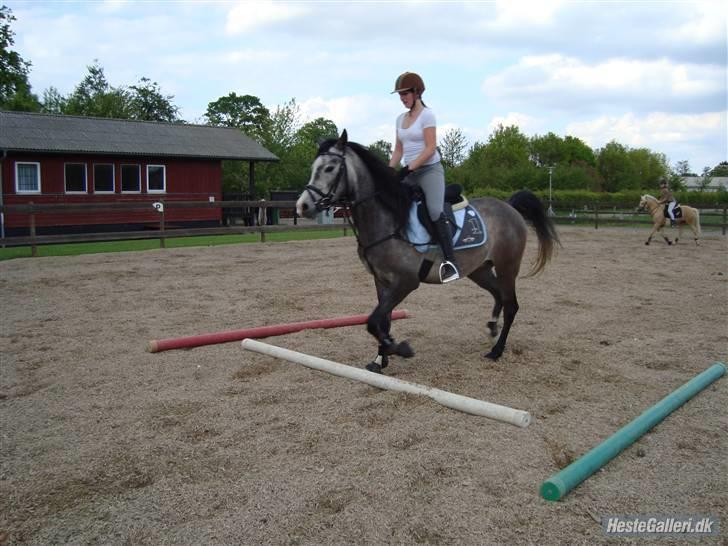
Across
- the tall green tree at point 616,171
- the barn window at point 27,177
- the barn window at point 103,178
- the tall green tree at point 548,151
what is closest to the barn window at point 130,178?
the barn window at point 103,178

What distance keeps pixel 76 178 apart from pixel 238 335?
2272 cm

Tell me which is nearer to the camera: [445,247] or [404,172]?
[404,172]

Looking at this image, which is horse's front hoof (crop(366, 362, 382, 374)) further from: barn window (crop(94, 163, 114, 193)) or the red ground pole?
barn window (crop(94, 163, 114, 193))

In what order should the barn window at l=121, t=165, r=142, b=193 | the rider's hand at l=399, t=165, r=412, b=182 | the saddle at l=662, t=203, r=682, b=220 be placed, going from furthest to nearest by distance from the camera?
the barn window at l=121, t=165, r=142, b=193
the saddle at l=662, t=203, r=682, b=220
the rider's hand at l=399, t=165, r=412, b=182

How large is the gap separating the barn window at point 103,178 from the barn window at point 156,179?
1.68m

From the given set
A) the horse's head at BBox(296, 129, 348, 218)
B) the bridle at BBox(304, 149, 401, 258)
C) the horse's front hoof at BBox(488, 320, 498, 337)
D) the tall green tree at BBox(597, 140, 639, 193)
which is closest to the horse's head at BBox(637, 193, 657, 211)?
the horse's front hoof at BBox(488, 320, 498, 337)

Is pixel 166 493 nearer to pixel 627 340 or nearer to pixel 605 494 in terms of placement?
pixel 605 494

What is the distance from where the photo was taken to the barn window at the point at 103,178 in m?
26.5

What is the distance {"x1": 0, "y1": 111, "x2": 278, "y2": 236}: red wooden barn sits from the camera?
24312 millimetres

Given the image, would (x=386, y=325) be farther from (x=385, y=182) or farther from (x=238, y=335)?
(x=238, y=335)

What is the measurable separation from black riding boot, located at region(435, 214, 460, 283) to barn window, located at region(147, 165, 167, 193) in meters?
24.6

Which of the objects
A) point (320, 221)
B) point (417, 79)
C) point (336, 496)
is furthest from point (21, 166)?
point (336, 496)

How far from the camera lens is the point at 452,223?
6094mm

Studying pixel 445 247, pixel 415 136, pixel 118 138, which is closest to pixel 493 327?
pixel 445 247
